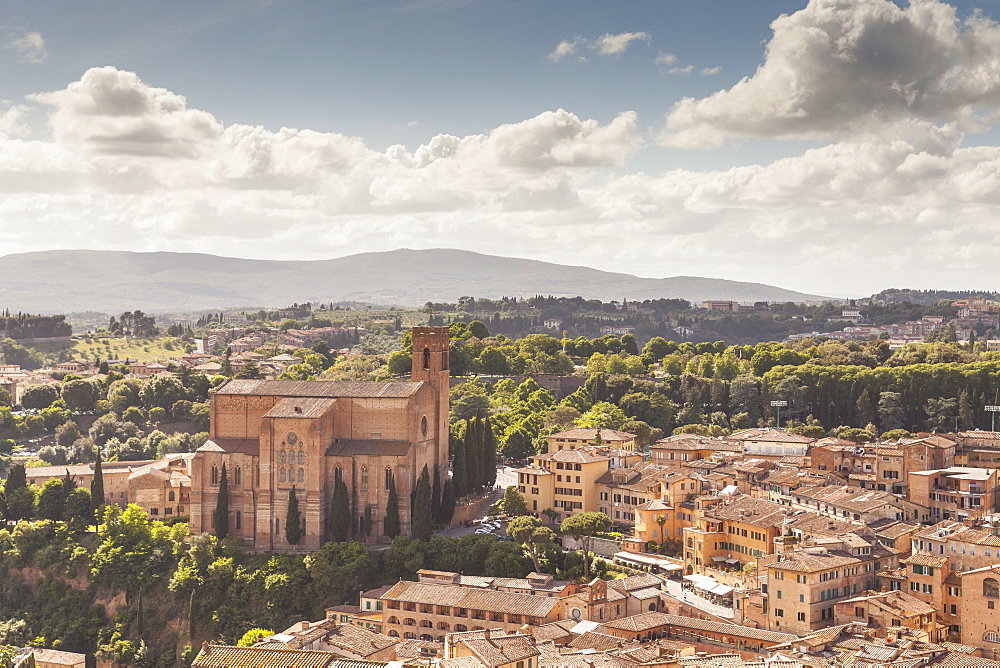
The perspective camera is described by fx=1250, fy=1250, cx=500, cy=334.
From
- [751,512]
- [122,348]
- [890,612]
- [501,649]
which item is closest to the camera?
[501,649]

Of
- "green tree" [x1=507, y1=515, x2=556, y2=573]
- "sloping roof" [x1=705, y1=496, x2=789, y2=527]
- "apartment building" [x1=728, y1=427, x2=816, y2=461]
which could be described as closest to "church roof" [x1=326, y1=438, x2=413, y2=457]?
"green tree" [x1=507, y1=515, x2=556, y2=573]

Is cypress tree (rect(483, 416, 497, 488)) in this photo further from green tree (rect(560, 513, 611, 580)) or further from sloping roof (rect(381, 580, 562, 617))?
sloping roof (rect(381, 580, 562, 617))

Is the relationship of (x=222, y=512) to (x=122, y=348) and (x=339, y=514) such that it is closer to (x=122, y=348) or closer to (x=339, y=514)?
(x=339, y=514)

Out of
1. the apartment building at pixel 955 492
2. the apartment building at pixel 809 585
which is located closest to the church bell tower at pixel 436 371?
the apartment building at pixel 809 585

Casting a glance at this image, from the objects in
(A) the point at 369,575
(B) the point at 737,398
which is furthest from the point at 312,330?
(A) the point at 369,575

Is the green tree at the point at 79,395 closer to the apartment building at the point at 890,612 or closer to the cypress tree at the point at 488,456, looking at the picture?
the cypress tree at the point at 488,456

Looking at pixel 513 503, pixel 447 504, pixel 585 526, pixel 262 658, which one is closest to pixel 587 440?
pixel 513 503
